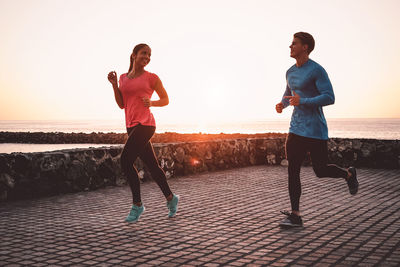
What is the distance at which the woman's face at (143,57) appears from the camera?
519cm

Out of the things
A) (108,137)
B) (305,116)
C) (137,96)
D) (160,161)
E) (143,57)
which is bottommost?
(108,137)

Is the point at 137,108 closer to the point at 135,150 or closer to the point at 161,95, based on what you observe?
the point at 161,95

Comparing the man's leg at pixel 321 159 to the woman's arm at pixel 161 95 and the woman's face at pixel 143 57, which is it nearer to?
the woman's arm at pixel 161 95

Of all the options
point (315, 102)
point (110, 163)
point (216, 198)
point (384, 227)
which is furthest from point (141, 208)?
point (110, 163)

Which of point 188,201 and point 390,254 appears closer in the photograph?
point 390,254

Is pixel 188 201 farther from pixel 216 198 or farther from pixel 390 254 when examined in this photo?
pixel 390 254

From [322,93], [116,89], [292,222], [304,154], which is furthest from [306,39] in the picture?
[116,89]

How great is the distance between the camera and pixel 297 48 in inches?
189

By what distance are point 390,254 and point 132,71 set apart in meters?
3.44

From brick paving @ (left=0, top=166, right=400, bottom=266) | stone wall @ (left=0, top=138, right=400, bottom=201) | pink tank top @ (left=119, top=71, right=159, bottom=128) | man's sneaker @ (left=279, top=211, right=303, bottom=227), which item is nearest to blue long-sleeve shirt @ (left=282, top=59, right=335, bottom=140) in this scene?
man's sneaker @ (left=279, top=211, right=303, bottom=227)

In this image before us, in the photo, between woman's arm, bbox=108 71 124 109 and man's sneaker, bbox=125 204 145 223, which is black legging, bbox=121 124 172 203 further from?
woman's arm, bbox=108 71 124 109

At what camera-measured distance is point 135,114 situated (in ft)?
16.7

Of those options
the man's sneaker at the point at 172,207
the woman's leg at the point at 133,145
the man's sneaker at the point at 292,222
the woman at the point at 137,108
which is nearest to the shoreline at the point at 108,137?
the man's sneaker at the point at 172,207

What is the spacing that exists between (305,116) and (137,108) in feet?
6.33
